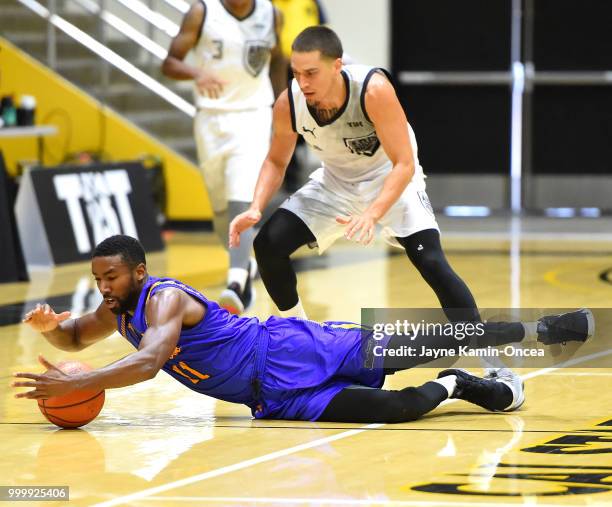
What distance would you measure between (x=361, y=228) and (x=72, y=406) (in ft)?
4.90

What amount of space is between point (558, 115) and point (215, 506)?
13.6 m

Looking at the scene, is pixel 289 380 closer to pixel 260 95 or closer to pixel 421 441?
pixel 421 441

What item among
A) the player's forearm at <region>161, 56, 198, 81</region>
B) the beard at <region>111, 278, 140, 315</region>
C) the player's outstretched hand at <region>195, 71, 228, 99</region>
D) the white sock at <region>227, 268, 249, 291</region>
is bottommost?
the white sock at <region>227, 268, 249, 291</region>

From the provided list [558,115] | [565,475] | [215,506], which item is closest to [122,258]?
[215,506]

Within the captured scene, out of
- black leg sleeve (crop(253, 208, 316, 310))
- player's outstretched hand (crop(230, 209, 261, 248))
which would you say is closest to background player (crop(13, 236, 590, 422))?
player's outstretched hand (crop(230, 209, 261, 248))

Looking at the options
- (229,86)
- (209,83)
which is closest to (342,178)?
(209,83)

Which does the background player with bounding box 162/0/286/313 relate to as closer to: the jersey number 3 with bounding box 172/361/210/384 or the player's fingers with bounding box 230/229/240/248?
the player's fingers with bounding box 230/229/240/248

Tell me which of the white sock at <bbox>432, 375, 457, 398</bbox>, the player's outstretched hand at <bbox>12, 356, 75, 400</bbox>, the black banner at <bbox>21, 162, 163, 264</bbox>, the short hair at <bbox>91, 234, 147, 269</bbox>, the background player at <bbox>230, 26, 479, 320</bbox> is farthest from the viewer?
the black banner at <bbox>21, 162, 163, 264</bbox>

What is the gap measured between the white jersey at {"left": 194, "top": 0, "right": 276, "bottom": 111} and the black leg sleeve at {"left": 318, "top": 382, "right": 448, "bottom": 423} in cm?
461

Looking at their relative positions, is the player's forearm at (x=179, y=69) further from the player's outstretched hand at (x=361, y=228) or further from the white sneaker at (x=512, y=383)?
the white sneaker at (x=512, y=383)

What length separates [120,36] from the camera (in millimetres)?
15078

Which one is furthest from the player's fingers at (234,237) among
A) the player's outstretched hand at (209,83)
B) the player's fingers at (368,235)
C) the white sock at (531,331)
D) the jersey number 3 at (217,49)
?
the jersey number 3 at (217,49)

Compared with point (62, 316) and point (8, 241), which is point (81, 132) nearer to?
point (8, 241)

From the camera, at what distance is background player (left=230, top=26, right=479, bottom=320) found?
652 cm
